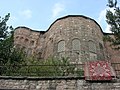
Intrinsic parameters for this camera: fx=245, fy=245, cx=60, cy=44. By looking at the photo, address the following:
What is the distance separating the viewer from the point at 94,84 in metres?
11.4

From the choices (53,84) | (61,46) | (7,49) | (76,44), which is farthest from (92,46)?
(53,84)

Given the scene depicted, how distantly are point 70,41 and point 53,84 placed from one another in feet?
42.5

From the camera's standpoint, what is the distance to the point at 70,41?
24.3 meters

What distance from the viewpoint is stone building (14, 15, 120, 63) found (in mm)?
23500

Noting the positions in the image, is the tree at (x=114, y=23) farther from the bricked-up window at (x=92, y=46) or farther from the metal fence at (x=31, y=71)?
the bricked-up window at (x=92, y=46)

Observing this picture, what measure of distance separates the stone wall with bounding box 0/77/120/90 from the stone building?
10575 millimetres

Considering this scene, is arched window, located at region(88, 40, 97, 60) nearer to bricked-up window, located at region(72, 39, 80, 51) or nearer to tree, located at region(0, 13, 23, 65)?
bricked-up window, located at region(72, 39, 80, 51)

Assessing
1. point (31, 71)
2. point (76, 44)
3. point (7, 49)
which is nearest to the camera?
point (31, 71)

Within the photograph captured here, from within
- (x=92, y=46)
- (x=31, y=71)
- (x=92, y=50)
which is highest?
(x=92, y=46)

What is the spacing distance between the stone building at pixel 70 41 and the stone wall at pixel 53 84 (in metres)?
10.6

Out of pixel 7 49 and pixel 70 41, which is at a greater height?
pixel 70 41

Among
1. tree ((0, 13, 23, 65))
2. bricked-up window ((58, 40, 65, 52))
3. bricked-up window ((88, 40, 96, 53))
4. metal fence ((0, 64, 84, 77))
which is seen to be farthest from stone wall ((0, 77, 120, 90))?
bricked-up window ((88, 40, 96, 53))

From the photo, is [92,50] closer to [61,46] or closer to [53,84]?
[61,46]

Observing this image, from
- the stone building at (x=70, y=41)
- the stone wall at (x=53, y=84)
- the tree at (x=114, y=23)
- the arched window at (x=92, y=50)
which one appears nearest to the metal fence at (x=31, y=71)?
the stone wall at (x=53, y=84)
